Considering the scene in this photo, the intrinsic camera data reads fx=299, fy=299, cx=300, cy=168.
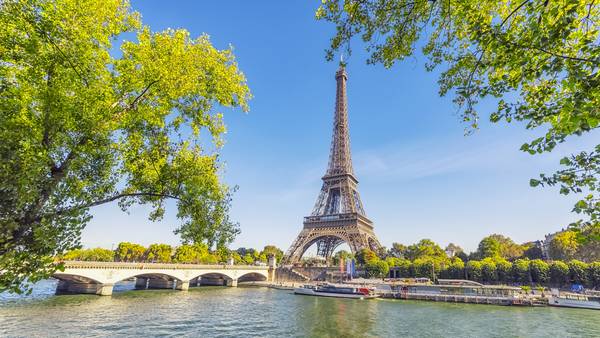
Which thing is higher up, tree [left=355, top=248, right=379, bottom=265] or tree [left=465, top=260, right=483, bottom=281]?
tree [left=355, top=248, right=379, bottom=265]

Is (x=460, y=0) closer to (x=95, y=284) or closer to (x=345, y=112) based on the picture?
(x=95, y=284)

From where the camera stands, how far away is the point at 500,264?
56.2 m

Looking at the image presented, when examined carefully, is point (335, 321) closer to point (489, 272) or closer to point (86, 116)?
point (86, 116)

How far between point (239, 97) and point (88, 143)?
467 centimetres

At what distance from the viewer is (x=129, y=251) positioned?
85.2m

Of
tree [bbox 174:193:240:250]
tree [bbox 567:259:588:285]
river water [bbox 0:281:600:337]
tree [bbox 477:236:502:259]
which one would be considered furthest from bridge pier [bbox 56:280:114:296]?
tree [bbox 477:236:502:259]

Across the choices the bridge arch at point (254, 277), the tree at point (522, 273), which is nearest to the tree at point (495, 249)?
the tree at point (522, 273)

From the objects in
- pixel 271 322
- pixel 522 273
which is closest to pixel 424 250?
pixel 522 273

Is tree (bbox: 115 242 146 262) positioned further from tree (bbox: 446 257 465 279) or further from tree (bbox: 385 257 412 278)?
tree (bbox: 446 257 465 279)

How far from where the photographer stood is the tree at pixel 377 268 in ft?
220

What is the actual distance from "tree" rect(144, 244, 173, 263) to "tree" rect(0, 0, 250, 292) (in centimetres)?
8144

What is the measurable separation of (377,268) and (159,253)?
190 ft

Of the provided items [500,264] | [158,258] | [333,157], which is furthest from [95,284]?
[500,264]

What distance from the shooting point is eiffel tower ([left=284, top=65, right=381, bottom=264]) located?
236 ft
